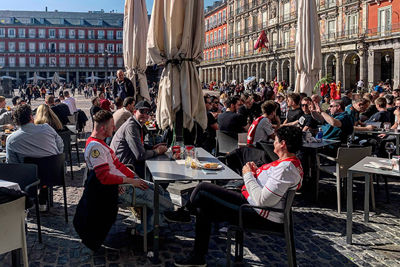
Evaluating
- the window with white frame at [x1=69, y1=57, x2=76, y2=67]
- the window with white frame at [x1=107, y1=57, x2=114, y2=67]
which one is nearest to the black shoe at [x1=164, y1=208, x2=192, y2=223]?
the window with white frame at [x1=107, y1=57, x2=114, y2=67]

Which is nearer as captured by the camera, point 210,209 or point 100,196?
point 210,209

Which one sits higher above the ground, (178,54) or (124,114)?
(178,54)

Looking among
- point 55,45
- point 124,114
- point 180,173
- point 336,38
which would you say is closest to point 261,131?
point 124,114

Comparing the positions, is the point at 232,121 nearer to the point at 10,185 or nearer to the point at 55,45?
the point at 10,185

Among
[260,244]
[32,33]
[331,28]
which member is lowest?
[260,244]

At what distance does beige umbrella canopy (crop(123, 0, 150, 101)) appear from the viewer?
880 centimetres

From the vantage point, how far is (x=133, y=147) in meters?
4.39

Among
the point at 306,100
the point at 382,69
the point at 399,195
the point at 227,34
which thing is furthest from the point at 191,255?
the point at 227,34

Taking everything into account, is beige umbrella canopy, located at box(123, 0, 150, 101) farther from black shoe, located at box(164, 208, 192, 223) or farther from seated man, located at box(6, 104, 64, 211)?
black shoe, located at box(164, 208, 192, 223)

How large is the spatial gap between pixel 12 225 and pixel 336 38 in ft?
113

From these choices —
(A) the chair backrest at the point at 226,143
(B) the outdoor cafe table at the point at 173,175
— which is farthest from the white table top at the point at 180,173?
(A) the chair backrest at the point at 226,143

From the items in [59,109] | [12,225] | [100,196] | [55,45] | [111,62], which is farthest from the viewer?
[111,62]

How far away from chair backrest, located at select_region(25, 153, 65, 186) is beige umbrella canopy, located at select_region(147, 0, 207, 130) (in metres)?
1.26

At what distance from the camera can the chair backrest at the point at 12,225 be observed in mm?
2631
